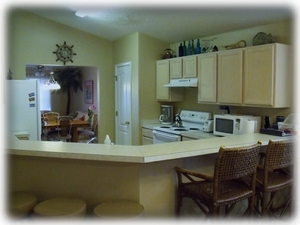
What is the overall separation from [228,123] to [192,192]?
1742 millimetres

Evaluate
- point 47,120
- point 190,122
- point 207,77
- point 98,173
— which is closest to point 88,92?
point 47,120

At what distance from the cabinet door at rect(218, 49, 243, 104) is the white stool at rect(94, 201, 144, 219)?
7.13 feet

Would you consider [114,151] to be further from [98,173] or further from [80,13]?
[80,13]

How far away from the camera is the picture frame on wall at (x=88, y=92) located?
8.91 meters

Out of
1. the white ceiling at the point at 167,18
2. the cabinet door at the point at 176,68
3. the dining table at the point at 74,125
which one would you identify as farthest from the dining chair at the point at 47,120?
the cabinet door at the point at 176,68

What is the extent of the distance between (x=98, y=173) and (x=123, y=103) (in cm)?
354


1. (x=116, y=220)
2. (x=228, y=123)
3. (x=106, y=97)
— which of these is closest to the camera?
(x=116, y=220)

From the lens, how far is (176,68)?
15.3 feet

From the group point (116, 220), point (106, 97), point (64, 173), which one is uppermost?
point (106, 97)

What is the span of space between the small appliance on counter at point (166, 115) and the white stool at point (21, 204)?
3264 millimetres

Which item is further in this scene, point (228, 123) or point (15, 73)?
point (15, 73)

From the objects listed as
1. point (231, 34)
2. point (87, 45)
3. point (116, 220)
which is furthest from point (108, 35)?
point (116, 220)

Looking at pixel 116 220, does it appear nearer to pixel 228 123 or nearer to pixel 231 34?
pixel 228 123

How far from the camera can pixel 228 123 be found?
12.1 ft
